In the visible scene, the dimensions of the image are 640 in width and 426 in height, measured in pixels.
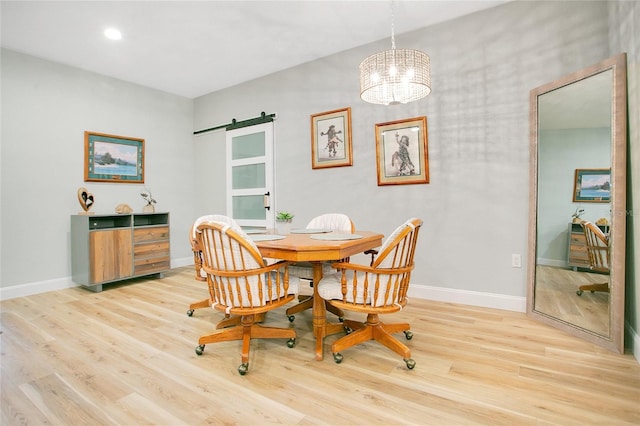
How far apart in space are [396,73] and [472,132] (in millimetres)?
1209

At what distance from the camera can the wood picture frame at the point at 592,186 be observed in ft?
7.02

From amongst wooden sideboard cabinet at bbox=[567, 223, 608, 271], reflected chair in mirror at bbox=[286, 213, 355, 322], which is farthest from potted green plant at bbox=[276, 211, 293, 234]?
wooden sideboard cabinet at bbox=[567, 223, 608, 271]

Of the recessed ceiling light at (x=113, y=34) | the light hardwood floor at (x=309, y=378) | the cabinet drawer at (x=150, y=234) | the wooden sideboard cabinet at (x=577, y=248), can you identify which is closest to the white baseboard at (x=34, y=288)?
the cabinet drawer at (x=150, y=234)

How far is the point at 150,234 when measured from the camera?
4098 mm

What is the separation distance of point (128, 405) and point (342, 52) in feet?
12.2

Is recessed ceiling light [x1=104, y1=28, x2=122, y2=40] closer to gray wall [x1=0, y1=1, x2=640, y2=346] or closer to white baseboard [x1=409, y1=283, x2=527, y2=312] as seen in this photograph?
gray wall [x1=0, y1=1, x2=640, y2=346]

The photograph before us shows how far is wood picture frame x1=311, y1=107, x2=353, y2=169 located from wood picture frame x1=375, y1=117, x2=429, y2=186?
38 cm

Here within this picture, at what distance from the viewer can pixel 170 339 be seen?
2.29 meters

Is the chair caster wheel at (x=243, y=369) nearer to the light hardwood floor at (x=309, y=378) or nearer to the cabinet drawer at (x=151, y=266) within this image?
the light hardwood floor at (x=309, y=378)

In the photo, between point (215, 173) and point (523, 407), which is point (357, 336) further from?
point (215, 173)

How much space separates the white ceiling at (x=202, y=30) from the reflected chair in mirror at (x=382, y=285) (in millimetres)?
2248

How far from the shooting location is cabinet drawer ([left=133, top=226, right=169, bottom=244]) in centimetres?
397

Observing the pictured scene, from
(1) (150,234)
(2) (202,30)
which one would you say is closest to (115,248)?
(1) (150,234)

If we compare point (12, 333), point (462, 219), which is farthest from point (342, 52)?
point (12, 333)
